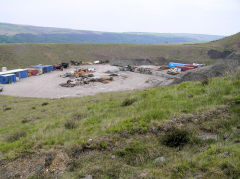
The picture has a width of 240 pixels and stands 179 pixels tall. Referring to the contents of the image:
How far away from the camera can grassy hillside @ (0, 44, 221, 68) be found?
60.9 metres

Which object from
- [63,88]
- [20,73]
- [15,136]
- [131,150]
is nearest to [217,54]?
[63,88]

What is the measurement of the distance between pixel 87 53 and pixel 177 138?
7274 cm

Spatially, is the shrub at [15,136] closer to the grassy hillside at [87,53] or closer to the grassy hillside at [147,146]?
the grassy hillside at [147,146]

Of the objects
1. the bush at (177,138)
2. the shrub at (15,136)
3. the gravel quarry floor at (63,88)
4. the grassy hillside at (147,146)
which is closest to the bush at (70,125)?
the grassy hillside at (147,146)

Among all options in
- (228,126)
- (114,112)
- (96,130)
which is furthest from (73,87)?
(228,126)

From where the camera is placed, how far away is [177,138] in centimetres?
607

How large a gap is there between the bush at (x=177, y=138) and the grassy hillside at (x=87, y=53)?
5907cm

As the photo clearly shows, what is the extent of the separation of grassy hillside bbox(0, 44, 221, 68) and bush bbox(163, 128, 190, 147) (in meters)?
59.1

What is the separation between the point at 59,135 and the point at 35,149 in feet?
3.77

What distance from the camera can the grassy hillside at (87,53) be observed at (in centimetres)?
6091

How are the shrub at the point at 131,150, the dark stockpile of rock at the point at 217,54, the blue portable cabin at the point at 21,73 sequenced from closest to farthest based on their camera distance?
the shrub at the point at 131,150 → the blue portable cabin at the point at 21,73 → the dark stockpile of rock at the point at 217,54

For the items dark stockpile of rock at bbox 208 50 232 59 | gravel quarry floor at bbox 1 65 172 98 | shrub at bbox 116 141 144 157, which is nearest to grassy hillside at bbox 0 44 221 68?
dark stockpile of rock at bbox 208 50 232 59

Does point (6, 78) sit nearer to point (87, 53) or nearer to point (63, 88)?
point (63, 88)

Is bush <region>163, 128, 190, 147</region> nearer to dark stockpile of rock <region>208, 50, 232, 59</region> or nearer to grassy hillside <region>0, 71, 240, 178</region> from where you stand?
grassy hillside <region>0, 71, 240, 178</region>
